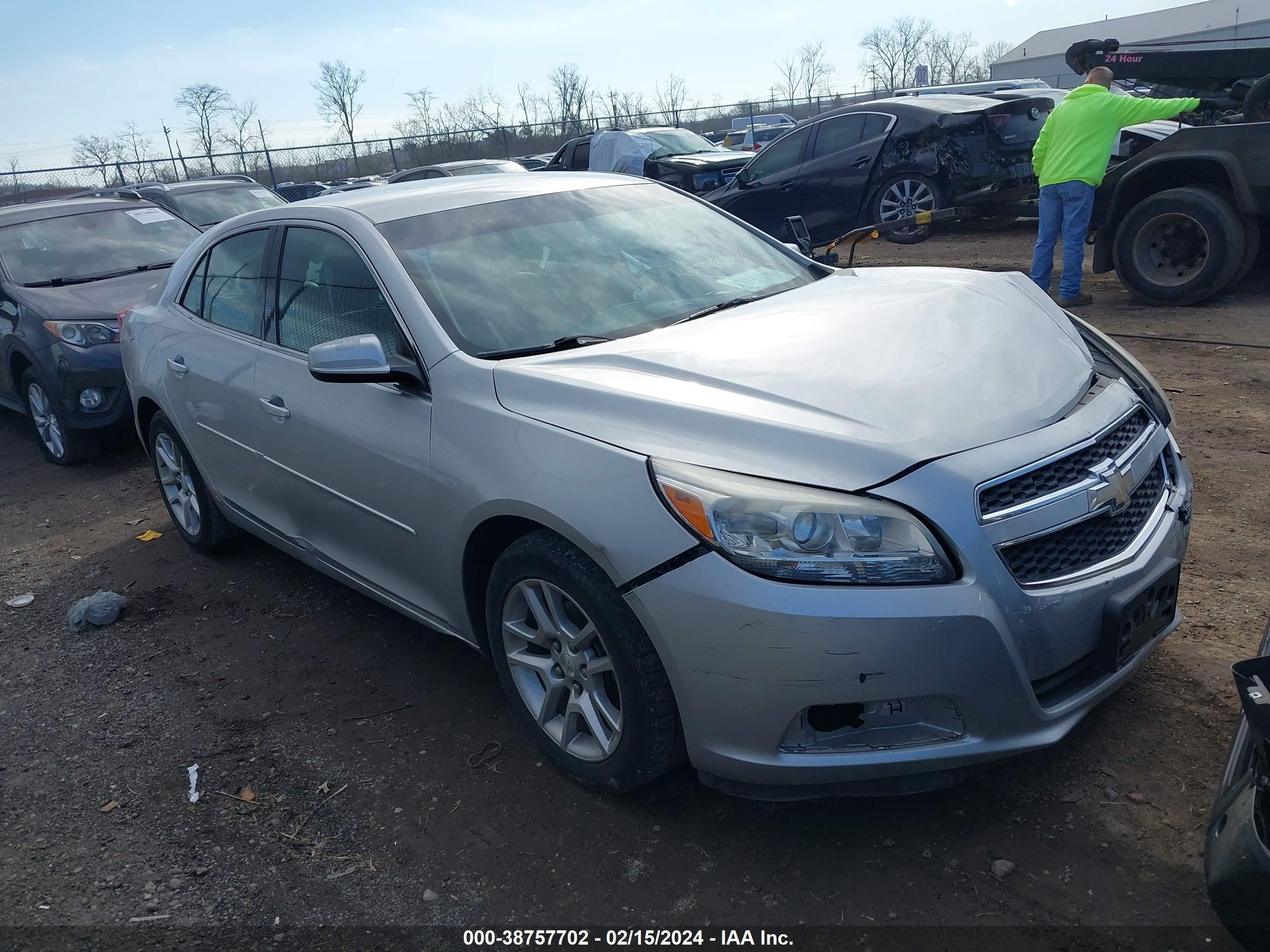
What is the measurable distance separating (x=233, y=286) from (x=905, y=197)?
333 inches

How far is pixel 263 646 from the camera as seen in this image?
408cm

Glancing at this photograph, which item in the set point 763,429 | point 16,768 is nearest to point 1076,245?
point 763,429

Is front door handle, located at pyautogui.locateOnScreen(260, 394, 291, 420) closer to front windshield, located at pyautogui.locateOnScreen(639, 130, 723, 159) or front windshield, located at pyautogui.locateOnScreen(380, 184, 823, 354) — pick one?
front windshield, located at pyautogui.locateOnScreen(380, 184, 823, 354)

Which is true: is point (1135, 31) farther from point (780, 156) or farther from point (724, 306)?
point (724, 306)

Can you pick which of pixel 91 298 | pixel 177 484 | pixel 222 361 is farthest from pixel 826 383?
pixel 91 298

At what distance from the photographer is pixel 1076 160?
25.3 feet

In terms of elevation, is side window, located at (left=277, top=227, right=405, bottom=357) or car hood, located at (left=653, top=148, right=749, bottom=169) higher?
side window, located at (left=277, top=227, right=405, bottom=357)

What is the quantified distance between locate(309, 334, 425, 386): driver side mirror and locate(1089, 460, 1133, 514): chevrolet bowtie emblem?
6.21ft

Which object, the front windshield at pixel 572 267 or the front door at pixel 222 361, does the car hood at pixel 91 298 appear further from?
the front windshield at pixel 572 267

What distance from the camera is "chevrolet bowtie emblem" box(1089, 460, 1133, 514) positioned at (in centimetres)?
240

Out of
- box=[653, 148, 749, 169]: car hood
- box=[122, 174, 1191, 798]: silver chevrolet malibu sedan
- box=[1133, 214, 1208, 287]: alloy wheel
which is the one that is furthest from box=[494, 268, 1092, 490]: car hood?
box=[653, 148, 749, 169]: car hood

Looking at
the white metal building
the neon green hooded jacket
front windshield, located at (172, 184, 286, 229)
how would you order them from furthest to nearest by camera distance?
1. the white metal building
2. front windshield, located at (172, 184, 286, 229)
3. the neon green hooded jacket

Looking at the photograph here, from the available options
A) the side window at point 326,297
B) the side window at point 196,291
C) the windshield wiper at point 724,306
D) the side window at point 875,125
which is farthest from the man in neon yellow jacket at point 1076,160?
the side window at point 196,291

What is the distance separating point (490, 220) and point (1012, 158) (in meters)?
8.69
